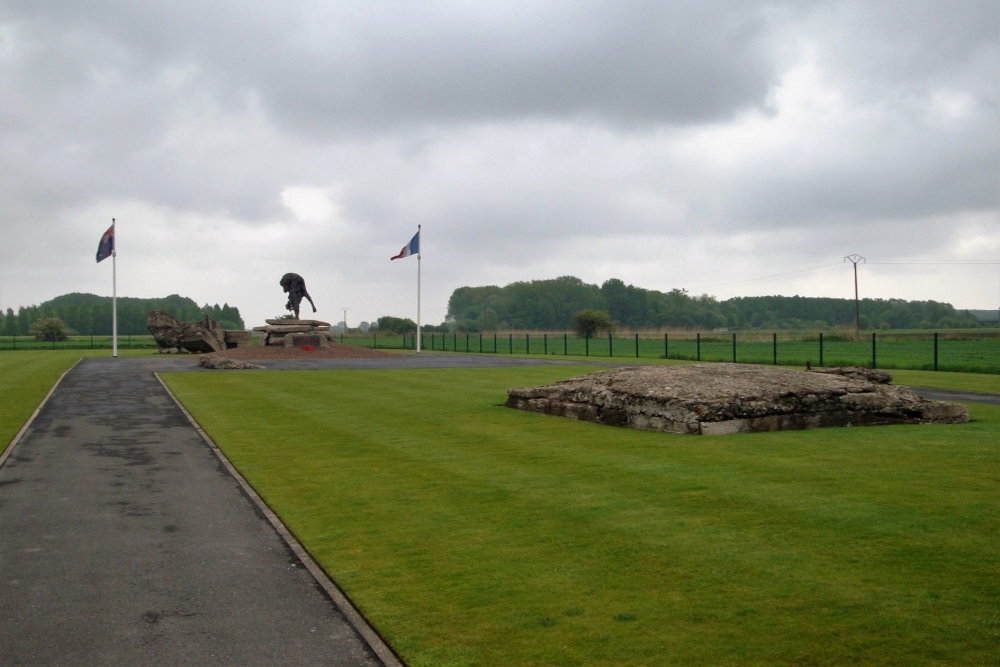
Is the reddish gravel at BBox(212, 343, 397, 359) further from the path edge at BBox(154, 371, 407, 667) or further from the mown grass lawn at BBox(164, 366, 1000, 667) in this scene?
the path edge at BBox(154, 371, 407, 667)

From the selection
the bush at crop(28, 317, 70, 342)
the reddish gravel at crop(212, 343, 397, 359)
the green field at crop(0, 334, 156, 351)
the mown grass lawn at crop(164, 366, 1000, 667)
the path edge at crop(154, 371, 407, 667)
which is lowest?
the path edge at crop(154, 371, 407, 667)

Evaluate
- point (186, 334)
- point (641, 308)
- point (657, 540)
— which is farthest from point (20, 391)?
point (641, 308)

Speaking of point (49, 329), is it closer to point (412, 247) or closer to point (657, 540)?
point (412, 247)

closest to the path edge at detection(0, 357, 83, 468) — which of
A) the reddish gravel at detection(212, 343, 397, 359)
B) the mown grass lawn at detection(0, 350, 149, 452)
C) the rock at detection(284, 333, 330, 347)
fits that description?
the mown grass lawn at detection(0, 350, 149, 452)

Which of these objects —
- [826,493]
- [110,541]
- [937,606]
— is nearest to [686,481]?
[826,493]

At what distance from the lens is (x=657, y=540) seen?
6.44m

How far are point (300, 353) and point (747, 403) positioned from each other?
33.1 metres

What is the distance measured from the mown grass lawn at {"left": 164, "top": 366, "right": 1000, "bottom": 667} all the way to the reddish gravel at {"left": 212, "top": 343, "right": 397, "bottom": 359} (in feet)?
94.6

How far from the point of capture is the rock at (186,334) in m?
47.8

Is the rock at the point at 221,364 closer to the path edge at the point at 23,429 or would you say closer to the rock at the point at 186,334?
the path edge at the point at 23,429

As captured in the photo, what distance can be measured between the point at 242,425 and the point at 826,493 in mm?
10239

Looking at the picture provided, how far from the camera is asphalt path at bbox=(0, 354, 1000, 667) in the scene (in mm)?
4723

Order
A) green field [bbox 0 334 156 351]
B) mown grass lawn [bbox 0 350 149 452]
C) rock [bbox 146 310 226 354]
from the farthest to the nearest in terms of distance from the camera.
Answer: green field [bbox 0 334 156 351] → rock [bbox 146 310 226 354] → mown grass lawn [bbox 0 350 149 452]

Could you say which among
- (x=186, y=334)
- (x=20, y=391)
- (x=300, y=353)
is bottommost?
(x=20, y=391)
